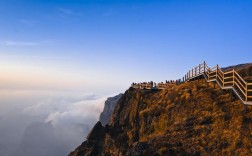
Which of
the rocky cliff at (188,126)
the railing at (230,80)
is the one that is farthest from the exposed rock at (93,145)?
the railing at (230,80)

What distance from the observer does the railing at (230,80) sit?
26514 millimetres

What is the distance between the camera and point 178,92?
39156 mm

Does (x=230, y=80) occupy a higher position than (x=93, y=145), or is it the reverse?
(x=230, y=80)

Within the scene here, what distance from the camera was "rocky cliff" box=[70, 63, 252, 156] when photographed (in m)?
Result: 23.8

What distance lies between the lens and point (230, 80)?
114ft

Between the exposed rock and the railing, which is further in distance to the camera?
the exposed rock

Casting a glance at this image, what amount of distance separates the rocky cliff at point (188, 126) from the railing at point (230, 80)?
0.83 meters

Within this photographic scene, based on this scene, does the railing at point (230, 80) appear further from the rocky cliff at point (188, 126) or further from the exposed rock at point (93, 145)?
the exposed rock at point (93, 145)

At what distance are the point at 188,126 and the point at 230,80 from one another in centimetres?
991

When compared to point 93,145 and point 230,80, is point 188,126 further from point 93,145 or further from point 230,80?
point 93,145

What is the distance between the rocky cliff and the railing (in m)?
0.83

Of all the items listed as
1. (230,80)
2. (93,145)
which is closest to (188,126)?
(230,80)

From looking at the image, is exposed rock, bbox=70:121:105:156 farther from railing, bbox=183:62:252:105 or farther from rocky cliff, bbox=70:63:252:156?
railing, bbox=183:62:252:105

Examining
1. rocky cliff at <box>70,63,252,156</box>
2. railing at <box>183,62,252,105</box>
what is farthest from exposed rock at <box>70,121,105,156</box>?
railing at <box>183,62,252,105</box>
